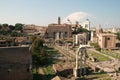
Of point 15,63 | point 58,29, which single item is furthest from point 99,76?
point 58,29

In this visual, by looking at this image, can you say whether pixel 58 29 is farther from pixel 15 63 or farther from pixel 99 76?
pixel 15 63

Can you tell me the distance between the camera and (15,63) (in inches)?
1089

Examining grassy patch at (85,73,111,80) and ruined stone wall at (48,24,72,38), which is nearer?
grassy patch at (85,73,111,80)

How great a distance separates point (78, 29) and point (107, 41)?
41062 millimetres

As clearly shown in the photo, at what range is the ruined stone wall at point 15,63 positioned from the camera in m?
27.2

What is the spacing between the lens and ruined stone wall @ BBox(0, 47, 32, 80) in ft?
89.2

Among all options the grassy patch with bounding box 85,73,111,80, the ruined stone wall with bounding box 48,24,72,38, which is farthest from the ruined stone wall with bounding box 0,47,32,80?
the ruined stone wall with bounding box 48,24,72,38

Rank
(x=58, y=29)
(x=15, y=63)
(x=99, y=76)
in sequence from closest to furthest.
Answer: (x=15, y=63)
(x=99, y=76)
(x=58, y=29)

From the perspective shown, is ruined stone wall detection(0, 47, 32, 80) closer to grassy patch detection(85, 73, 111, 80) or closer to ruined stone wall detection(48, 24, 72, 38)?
grassy patch detection(85, 73, 111, 80)

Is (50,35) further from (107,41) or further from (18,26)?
(107,41)

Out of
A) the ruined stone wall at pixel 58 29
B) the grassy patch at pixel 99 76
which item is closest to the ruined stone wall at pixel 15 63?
the grassy patch at pixel 99 76

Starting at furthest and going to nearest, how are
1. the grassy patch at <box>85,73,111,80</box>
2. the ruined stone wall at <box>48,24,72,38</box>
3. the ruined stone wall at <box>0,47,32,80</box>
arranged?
the ruined stone wall at <box>48,24,72,38</box> → the grassy patch at <box>85,73,111,80</box> → the ruined stone wall at <box>0,47,32,80</box>

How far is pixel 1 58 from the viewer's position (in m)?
27.1

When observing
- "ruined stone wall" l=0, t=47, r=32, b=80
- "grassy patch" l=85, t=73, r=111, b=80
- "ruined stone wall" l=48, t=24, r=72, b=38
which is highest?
"ruined stone wall" l=48, t=24, r=72, b=38
